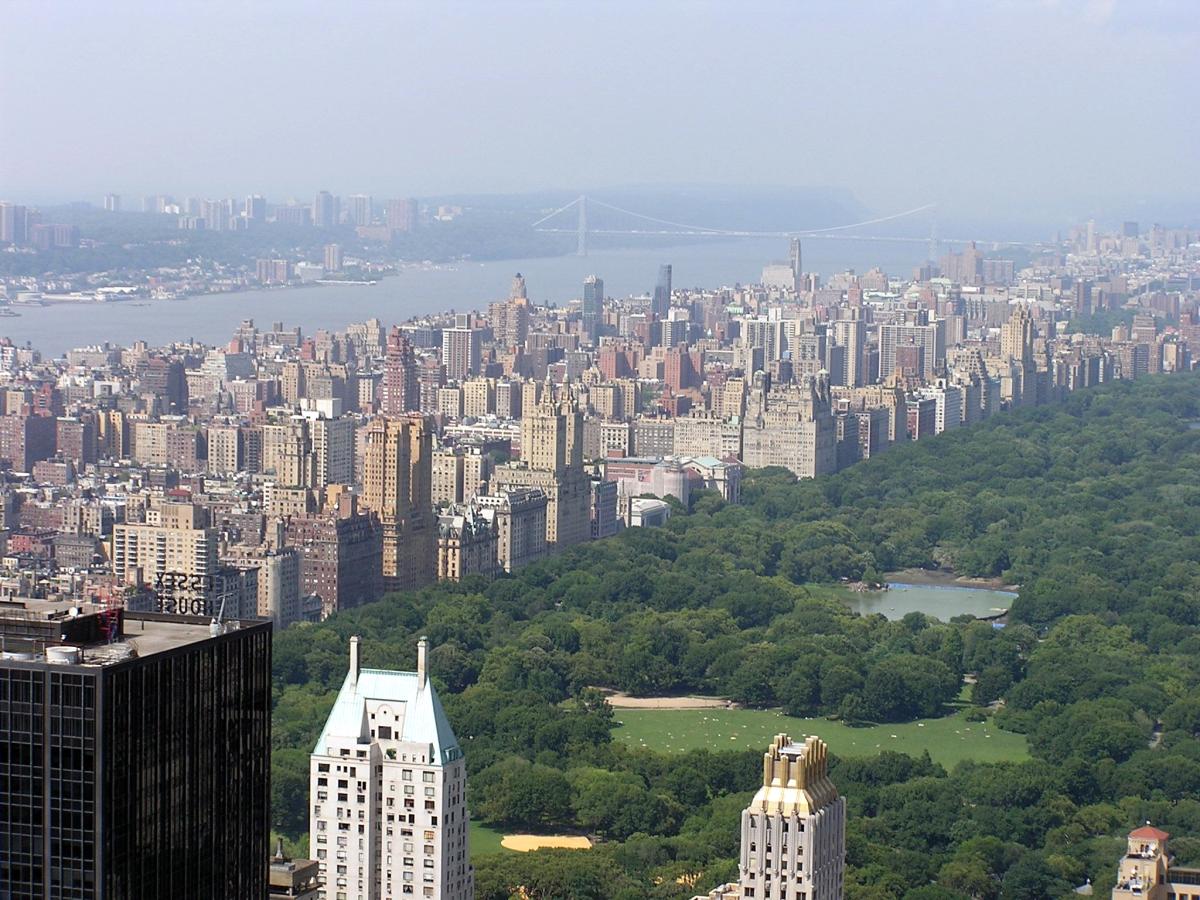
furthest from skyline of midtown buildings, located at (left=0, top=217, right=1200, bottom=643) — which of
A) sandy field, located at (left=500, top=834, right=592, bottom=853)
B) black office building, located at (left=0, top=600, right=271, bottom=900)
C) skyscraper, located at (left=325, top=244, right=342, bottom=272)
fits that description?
sandy field, located at (left=500, top=834, right=592, bottom=853)

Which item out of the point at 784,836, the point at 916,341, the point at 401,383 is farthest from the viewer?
the point at 916,341

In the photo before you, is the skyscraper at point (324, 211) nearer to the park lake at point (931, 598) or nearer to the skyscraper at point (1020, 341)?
the skyscraper at point (1020, 341)

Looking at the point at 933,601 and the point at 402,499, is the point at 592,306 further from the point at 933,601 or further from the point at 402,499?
the point at 402,499

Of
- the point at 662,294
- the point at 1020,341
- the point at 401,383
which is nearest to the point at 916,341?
the point at 1020,341

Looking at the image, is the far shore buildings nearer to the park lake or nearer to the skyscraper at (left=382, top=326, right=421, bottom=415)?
the park lake

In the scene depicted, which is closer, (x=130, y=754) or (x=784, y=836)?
(x=130, y=754)

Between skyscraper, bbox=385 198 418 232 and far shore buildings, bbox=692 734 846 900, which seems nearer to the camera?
far shore buildings, bbox=692 734 846 900

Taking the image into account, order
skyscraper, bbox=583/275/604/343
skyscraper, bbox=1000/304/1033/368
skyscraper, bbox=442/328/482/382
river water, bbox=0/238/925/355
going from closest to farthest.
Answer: skyscraper, bbox=442/328/482/382 → skyscraper, bbox=1000/304/1033/368 → river water, bbox=0/238/925/355 → skyscraper, bbox=583/275/604/343
